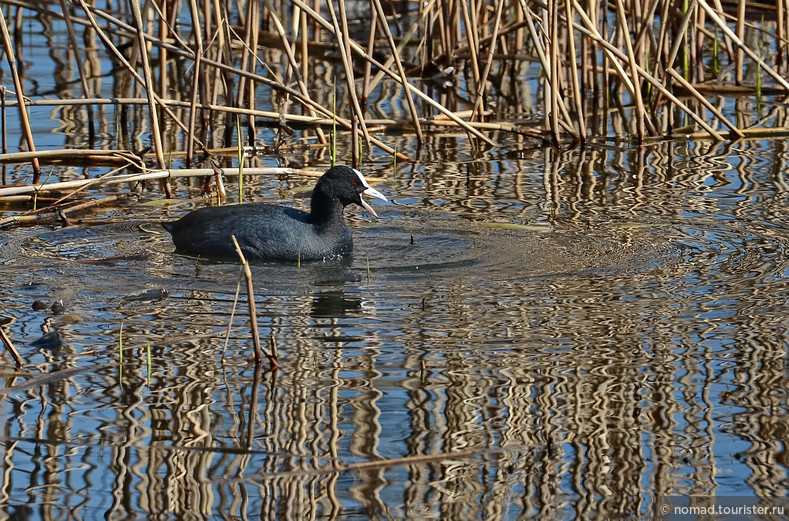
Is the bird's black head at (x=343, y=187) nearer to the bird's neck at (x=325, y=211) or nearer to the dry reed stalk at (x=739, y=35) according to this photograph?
the bird's neck at (x=325, y=211)

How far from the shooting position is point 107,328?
4336 millimetres

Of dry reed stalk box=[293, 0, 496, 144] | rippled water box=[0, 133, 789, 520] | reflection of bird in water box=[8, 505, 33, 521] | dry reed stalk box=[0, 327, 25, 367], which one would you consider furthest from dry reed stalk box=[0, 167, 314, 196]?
reflection of bird in water box=[8, 505, 33, 521]

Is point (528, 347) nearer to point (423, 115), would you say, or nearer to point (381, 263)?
point (381, 263)

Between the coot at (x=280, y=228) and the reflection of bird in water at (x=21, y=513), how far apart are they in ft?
8.70

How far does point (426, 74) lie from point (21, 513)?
7.57m

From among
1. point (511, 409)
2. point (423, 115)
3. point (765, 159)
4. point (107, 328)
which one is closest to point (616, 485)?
point (511, 409)

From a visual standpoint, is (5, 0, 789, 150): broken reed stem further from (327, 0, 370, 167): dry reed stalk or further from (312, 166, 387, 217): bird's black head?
(312, 166, 387, 217): bird's black head

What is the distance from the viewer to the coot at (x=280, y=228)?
5.53m

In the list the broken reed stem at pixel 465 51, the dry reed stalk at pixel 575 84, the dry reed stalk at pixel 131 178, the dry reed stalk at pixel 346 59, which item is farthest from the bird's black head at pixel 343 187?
the dry reed stalk at pixel 575 84

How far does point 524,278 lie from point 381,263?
0.72 metres

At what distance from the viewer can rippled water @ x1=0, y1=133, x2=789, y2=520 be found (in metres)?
3.04

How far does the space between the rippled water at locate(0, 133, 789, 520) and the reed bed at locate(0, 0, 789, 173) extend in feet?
3.56

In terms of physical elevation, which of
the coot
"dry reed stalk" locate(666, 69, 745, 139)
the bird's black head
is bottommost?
the coot

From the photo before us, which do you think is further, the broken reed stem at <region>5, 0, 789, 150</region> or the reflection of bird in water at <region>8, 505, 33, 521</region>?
the broken reed stem at <region>5, 0, 789, 150</region>
